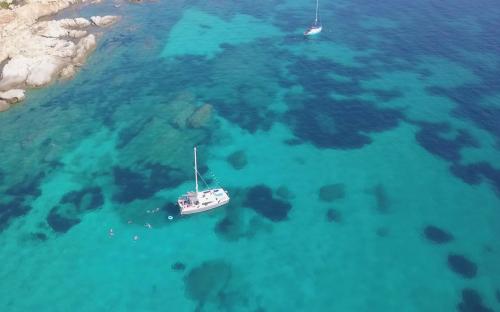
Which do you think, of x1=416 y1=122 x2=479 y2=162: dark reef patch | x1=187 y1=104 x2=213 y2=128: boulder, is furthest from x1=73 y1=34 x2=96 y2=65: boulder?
x1=416 y1=122 x2=479 y2=162: dark reef patch

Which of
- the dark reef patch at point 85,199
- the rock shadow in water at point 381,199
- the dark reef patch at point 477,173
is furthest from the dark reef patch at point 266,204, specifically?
the dark reef patch at point 477,173

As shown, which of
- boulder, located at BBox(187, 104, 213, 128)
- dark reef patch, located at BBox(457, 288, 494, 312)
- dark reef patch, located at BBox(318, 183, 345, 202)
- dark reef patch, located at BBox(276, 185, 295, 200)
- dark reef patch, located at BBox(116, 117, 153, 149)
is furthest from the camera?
boulder, located at BBox(187, 104, 213, 128)

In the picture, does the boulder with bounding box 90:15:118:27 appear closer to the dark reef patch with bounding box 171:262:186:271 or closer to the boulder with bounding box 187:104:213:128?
the boulder with bounding box 187:104:213:128

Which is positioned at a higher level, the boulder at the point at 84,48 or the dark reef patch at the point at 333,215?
the boulder at the point at 84,48

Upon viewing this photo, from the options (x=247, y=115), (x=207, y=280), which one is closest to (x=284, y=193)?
(x=207, y=280)

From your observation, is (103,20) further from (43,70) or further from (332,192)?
(332,192)

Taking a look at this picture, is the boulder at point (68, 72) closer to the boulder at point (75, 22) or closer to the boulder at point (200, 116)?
the boulder at point (75, 22)
